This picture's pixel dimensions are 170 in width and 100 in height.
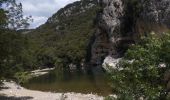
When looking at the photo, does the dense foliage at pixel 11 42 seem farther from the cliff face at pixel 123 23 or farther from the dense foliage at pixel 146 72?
the cliff face at pixel 123 23

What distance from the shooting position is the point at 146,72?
37.0 ft

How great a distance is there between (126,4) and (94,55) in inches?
1260

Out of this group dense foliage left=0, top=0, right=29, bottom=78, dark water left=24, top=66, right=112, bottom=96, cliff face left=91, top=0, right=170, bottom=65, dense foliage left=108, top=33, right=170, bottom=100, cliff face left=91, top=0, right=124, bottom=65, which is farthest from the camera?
cliff face left=91, top=0, right=124, bottom=65

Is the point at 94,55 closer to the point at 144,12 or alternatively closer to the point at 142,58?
the point at 144,12

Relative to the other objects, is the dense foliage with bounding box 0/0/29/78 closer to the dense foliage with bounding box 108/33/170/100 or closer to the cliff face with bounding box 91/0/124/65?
the dense foliage with bounding box 108/33/170/100

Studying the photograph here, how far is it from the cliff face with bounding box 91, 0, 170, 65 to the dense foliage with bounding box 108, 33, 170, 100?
3856 inches

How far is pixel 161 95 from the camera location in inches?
428

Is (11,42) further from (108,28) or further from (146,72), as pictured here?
(108,28)

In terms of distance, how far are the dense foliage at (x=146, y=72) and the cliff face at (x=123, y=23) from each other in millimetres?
97932

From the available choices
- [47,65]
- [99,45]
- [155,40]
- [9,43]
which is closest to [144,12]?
[99,45]

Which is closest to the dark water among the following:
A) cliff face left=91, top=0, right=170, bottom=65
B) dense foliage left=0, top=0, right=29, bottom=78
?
dense foliage left=0, top=0, right=29, bottom=78

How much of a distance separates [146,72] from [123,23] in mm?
131762

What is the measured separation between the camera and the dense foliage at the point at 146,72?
10906 mm

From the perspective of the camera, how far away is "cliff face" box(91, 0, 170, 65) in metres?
112
